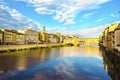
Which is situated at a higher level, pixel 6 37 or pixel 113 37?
pixel 6 37

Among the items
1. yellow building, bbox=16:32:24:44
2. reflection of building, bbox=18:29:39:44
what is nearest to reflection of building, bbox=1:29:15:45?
yellow building, bbox=16:32:24:44

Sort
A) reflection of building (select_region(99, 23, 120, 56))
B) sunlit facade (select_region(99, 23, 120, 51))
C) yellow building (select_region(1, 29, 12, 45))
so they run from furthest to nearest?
yellow building (select_region(1, 29, 12, 45)) < sunlit facade (select_region(99, 23, 120, 51)) < reflection of building (select_region(99, 23, 120, 56))

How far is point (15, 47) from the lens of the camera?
7662 cm

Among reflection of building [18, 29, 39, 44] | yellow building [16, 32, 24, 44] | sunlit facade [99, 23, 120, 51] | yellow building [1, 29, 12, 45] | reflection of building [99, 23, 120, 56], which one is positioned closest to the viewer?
reflection of building [99, 23, 120, 56]

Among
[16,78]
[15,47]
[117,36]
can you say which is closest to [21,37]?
[15,47]

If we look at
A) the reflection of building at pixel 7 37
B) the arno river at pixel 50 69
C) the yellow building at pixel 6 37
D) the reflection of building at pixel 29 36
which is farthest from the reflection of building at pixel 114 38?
the reflection of building at pixel 29 36

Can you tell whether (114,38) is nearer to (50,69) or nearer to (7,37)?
(50,69)

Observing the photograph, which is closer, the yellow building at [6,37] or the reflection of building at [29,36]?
the yellow building at [6,37]

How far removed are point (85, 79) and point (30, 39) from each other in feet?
422

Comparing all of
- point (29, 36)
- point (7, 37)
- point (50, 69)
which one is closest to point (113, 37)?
point (50, 69)

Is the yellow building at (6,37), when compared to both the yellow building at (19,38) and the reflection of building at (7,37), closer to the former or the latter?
the reflection of building at (7,37)

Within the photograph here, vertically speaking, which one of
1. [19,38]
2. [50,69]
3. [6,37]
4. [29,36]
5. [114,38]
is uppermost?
[29,36]

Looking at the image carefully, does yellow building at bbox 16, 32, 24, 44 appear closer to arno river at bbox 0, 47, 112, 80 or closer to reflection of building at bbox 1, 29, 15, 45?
reflection of building at bbox 1, 29, 15, 45

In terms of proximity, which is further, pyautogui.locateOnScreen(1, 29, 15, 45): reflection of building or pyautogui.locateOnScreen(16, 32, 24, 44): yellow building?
pyautogui.locateOnScreen(16, 32, 24, 44): yellow building
